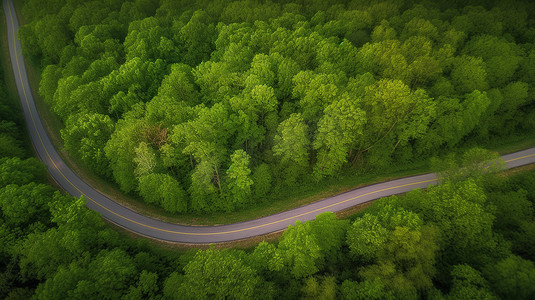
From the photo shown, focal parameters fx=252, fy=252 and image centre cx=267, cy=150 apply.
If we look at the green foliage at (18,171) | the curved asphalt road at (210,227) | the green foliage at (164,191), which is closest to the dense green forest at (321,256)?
Result: the green foliage at (18,171)

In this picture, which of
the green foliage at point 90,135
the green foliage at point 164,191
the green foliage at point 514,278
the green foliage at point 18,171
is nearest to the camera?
the green foliage at point 514,278

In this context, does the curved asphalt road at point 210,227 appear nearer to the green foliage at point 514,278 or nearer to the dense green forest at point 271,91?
the dense green forest at point 271,91

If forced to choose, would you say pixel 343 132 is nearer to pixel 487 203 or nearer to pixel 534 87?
pixel 487 203

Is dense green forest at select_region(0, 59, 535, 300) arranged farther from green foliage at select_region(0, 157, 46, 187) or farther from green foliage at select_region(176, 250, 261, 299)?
green foliage at select_region(0, 157, 46, 187)

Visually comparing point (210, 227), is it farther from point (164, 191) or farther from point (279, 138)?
point (279, 138)

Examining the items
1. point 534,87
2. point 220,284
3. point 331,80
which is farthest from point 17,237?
point 534,87

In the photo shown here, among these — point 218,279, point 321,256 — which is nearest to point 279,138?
point 321,256
